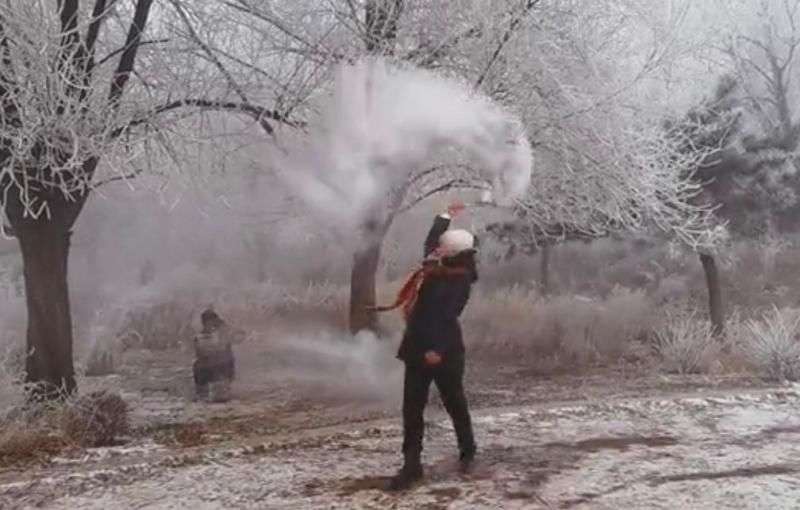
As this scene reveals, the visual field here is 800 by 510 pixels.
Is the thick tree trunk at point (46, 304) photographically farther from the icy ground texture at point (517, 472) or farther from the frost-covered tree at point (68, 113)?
the icy ground texture at point (517, 472)

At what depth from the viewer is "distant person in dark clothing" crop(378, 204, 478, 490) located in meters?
5.77

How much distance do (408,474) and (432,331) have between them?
877 mm

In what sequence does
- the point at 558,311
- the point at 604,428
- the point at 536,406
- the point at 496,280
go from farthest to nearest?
the point at 496,280, the point at 558,311, the point at 536,406, the point at 604,428

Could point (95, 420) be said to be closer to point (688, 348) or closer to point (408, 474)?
point (408, 474)

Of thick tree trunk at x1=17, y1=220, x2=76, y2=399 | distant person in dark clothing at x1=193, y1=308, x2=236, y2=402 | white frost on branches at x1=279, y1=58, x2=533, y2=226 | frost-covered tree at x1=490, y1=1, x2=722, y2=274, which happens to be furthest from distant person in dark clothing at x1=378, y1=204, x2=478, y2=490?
frost-covered tree at x1=490, y1=1, x2=722, y2=274

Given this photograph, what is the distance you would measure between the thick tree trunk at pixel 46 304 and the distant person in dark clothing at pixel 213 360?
152cm

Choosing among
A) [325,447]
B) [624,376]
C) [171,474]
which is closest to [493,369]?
[624,376]

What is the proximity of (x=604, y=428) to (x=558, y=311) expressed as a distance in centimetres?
639

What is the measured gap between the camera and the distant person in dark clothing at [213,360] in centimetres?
956

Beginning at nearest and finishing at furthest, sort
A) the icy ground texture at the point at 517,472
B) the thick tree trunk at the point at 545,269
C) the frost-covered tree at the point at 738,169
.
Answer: the icy ground texture at the point at 517,472
the frost-covered tree at the point at 738,169
the thick tree trunk at the point at 545,269

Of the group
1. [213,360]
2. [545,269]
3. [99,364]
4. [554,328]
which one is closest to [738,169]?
[554,328]

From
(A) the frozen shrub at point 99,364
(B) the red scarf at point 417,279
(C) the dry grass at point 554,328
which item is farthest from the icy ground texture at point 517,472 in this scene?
(A) the frozen shrub at point 99,364

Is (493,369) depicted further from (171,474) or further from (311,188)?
(171,474)

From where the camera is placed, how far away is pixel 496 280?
631 inches
